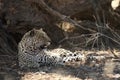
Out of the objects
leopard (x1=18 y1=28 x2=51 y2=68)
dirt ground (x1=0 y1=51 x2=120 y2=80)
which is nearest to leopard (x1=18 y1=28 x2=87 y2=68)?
leopard (x1=18 y1=28 x2=51 y2=68)

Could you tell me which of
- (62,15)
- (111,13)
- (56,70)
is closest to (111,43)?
(111,13)

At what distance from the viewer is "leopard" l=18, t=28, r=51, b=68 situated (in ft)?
21.5

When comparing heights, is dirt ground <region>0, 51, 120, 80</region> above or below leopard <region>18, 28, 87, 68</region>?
below

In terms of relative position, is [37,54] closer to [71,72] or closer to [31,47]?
[31,47]

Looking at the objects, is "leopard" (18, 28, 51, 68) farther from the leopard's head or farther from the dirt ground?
the dirt ground

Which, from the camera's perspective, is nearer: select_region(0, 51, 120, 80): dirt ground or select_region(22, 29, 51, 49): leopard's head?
select_region(0, 51, 120, 80): dirt ground

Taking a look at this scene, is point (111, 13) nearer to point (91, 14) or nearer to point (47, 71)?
point (91, 14)

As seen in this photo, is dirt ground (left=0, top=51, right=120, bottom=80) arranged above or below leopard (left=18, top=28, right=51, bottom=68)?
below

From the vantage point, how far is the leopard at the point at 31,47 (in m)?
6.55

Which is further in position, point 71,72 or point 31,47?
point 31,47

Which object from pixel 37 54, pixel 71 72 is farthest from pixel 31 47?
pixel 71 72

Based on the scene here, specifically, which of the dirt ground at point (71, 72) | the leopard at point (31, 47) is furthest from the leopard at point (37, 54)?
the dirt ground at point (71, 72)

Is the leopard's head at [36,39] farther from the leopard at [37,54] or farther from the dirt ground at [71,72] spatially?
the dirt ground at [71,72]

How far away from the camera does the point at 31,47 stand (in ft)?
21.9
